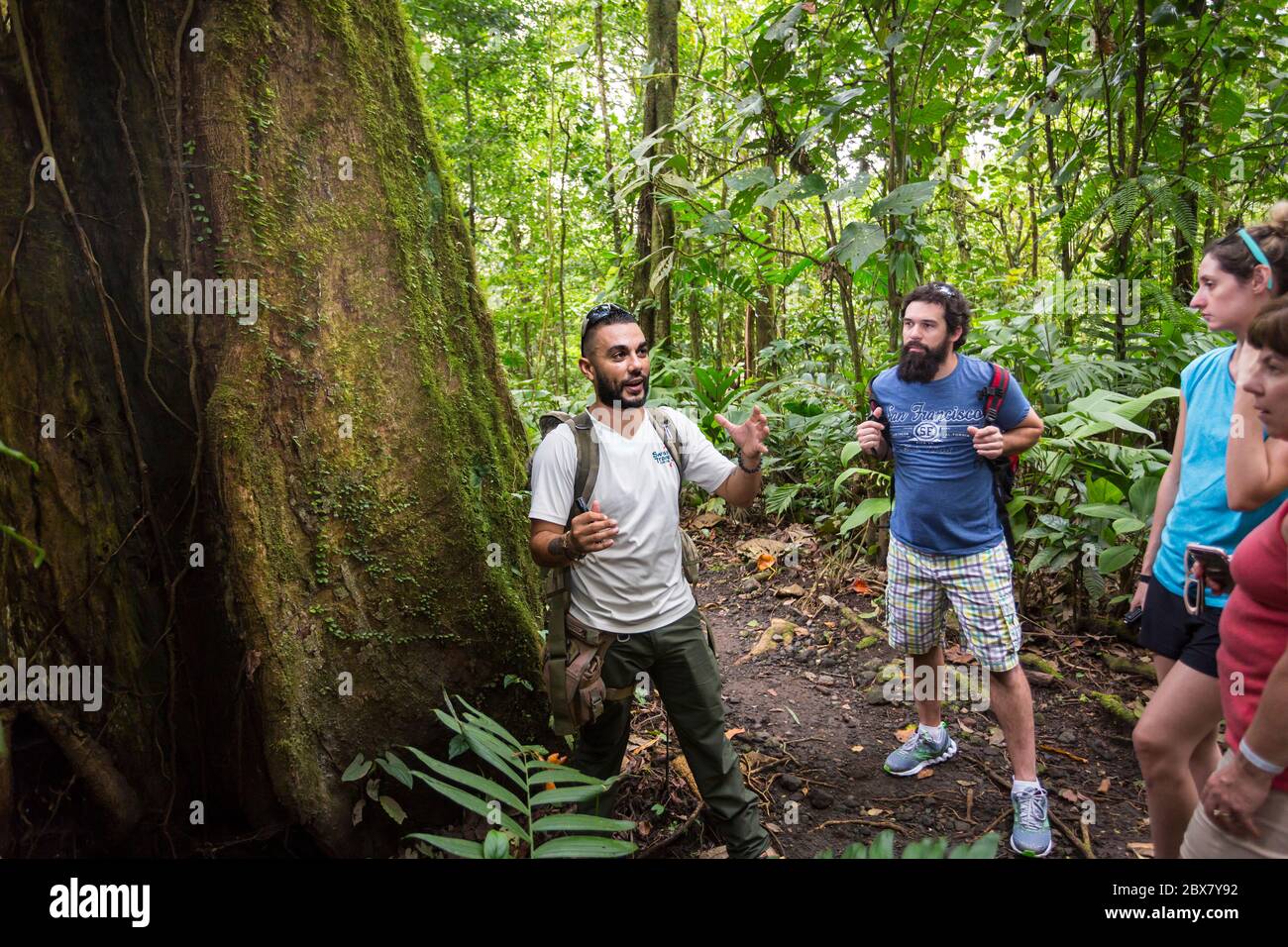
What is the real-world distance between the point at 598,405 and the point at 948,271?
23.3 ft

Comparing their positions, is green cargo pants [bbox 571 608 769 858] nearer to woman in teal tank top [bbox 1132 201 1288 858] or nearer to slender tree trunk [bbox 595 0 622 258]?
woman in teal tank top [bbox 1132 201 1288 858]

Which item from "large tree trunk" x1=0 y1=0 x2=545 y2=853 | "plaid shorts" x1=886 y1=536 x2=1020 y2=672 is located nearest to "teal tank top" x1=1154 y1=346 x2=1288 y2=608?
"plaid shorts" x1=886 y1=536 x2=1020 y2=672

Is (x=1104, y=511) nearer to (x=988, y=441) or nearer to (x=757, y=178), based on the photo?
(x=988, y=441)

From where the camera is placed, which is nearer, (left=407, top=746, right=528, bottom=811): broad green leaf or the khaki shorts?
the khaki shorts

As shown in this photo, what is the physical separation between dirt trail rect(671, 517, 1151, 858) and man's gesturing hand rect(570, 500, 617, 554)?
1539 mm

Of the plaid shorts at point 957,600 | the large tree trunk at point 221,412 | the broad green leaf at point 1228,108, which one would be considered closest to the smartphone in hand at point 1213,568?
the plaid shorts at point 957,600

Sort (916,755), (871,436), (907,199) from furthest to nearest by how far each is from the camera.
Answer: (907,199)
(916,755)
(871,436)

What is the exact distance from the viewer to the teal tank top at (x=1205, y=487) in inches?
87.2

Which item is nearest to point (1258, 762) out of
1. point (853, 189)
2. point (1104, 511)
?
point (1104, 511)

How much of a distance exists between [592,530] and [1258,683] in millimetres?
1778

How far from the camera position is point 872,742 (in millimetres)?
3891

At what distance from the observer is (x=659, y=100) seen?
831 centimetres

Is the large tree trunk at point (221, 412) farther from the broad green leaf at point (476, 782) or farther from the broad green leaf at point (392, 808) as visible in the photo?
the broad green leaf at point (476, 782)

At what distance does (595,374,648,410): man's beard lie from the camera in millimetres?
2662
